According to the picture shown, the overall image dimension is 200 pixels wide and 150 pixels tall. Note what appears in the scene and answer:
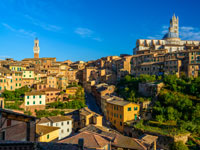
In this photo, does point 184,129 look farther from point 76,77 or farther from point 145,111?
point 76,77

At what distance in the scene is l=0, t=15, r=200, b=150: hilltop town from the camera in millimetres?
18891

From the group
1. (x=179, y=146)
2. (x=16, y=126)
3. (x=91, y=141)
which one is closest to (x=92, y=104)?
(x=179, y=146)

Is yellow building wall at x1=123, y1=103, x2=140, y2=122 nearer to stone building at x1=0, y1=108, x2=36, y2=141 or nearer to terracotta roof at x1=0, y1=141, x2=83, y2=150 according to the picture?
stone building at x1=0, y1=108, x2=36, y2=141

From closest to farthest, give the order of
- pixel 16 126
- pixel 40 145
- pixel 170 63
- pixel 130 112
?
pixel 40 145 < pixel 16 126 < pixel 130 112 < pixel 170 63

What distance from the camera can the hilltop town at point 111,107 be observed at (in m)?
18.9

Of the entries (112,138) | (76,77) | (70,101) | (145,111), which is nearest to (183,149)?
(112,138)

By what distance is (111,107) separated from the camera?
110ft

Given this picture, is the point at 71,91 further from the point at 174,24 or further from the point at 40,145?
the point at 174,24

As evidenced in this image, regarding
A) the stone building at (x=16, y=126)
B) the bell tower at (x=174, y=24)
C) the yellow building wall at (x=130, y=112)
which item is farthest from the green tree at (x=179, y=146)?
the bell tower at (x=174, y=24)

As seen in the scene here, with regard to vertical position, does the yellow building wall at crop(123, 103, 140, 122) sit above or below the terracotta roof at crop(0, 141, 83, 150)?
below

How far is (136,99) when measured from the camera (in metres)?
36.5

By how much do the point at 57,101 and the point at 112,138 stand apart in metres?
22.1

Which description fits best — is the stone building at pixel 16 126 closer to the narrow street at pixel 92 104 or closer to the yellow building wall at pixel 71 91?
A: the narrow street at pixel 92 104

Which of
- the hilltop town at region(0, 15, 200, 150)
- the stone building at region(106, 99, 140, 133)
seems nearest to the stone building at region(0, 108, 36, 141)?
the hilltop town at region(0, 15, 200, 150)
